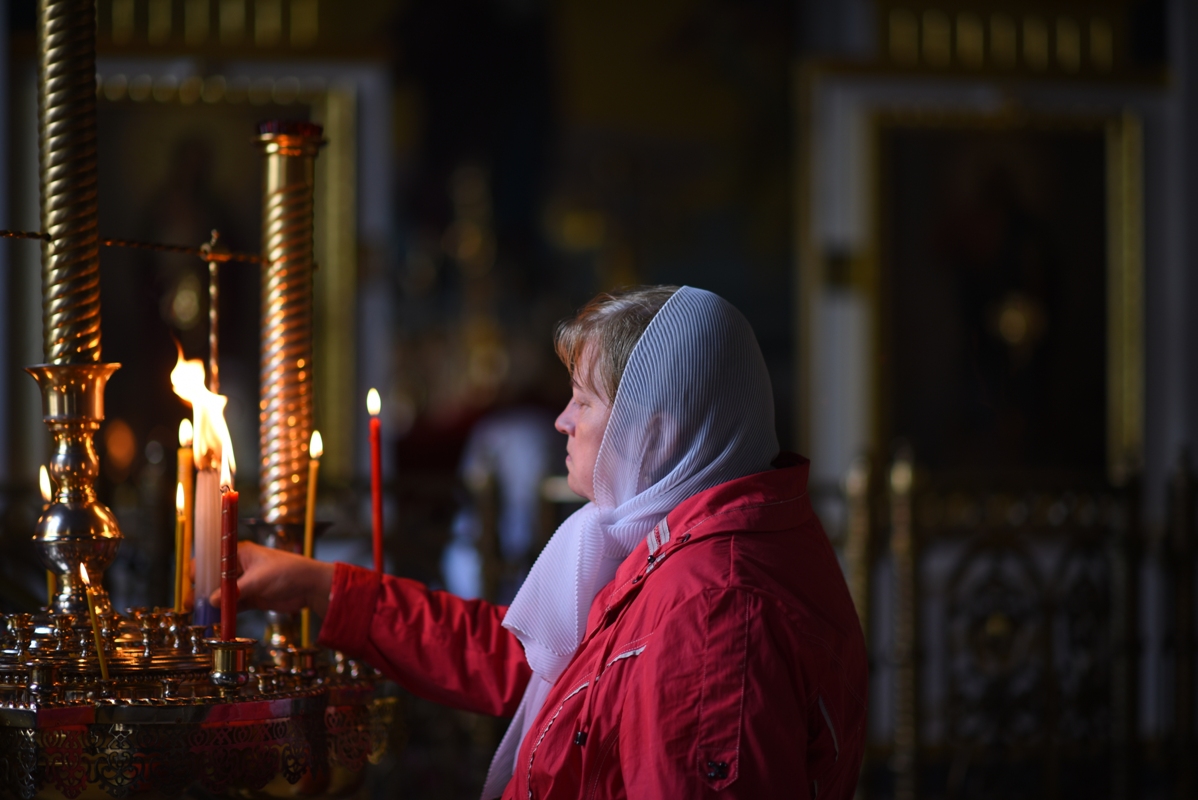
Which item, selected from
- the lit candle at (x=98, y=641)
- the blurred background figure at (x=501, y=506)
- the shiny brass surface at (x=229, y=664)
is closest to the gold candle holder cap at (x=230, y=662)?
the shiny brass surface at (x=229, y=664)

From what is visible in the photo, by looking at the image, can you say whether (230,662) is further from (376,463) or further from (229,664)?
(376,463)

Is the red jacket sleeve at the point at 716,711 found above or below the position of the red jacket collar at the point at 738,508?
below

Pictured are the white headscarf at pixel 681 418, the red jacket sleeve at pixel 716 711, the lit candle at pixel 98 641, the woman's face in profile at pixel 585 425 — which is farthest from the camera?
the woman's face in profile at pixel 585 425

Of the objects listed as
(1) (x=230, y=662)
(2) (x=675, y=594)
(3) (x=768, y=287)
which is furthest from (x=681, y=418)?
(3) (x=768, y=287)

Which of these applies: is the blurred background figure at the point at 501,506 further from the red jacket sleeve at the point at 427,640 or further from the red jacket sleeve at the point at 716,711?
the red jacket sleeve at the point at 716,711

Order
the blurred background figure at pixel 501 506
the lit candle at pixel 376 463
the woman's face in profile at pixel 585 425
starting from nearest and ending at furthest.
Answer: the woman's face in profile at pixel 585 425
the lit candle at pixel 376 463
the blurred background figure at pixel 501 506

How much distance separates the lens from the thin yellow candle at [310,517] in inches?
77.0

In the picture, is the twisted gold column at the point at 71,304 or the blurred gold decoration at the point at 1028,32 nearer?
the twisted gold column at the point at 71,304

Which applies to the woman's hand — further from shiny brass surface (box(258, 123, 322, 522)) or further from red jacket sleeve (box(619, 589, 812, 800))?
red jacket sleeve (box(619, 589, 812, 800))

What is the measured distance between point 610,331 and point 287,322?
58 centimetres

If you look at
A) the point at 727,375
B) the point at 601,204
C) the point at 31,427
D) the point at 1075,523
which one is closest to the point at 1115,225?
the point at 1075,523

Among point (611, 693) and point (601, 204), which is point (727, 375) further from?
point (601, 204)

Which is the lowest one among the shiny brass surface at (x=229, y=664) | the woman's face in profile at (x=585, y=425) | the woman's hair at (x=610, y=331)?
the shiny brass surface at (x=229, y=664)

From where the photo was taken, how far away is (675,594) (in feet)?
5.06
